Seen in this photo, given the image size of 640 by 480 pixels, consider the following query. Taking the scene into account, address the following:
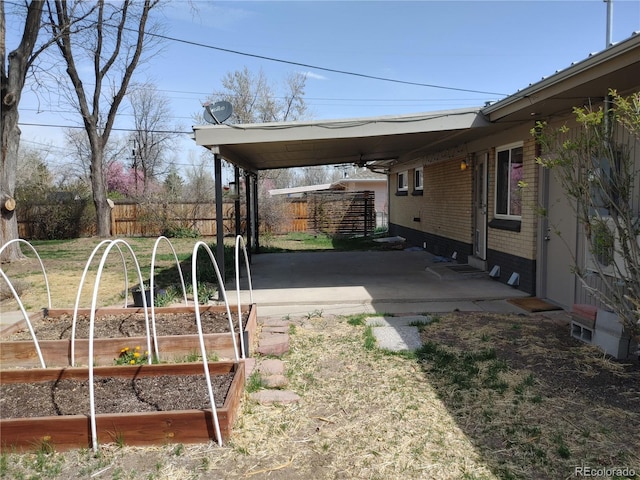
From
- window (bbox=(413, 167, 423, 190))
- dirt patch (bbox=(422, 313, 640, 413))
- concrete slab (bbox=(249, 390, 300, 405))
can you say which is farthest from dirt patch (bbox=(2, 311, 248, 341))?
window (bbox=(413, 167, 423, 190))

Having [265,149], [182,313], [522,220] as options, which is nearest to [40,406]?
[182,313]

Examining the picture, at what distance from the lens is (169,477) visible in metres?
2.61

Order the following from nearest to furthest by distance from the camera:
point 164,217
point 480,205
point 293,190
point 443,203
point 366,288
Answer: point 366,288 < point 480,205 < point 443,203 < point 164,217 < point 293,190

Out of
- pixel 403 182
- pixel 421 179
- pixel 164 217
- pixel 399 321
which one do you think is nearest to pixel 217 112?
pixel 399 321

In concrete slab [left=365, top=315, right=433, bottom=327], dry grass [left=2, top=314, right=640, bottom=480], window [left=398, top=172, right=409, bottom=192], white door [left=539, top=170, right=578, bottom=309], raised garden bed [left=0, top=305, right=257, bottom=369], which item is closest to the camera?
dry grass [left=2, top=314, right=640, bottom=480]

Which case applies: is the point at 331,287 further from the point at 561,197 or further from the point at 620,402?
the point at 620,402

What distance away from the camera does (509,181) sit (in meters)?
7.81

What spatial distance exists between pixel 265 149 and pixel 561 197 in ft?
16.0

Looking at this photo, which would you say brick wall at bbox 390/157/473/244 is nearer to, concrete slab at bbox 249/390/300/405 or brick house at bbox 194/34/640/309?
brick house at bbox 194/34/640/309

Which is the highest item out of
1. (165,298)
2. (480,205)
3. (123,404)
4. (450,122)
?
(450,122)

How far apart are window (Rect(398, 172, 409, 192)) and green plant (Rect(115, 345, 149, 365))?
11608 millimetres

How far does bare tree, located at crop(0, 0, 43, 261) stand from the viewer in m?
11.8

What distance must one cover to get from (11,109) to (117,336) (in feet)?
34.2

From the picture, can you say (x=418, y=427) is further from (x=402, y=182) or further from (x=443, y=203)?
(x=402, y=182)
